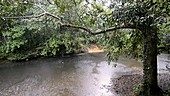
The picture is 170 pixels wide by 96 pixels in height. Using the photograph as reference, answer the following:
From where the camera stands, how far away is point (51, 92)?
6.70 metres

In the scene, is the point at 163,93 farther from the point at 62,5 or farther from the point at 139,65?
the point at 139,65

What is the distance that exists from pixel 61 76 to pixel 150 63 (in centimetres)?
432

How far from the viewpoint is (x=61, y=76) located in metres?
8.60

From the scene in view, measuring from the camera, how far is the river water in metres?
6.81

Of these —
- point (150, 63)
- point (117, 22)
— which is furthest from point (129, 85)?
point (117, 22)

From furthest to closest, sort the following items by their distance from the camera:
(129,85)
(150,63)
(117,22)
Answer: (129,85), (150,63), (117,22)

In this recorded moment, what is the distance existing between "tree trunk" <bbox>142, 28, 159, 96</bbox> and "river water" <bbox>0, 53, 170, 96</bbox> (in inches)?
47.0

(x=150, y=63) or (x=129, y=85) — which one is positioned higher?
(x=150, y=63)

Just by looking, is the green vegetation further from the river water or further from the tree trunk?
the river water

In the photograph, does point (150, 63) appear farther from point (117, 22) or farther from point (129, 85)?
point (129, 85)

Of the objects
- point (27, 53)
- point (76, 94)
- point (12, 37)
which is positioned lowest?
point (76, 94)

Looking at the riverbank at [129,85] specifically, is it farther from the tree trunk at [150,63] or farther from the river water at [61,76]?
the tree trunk at [150,63]

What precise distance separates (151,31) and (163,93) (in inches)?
61.4

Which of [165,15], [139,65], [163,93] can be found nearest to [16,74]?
[139,65]
